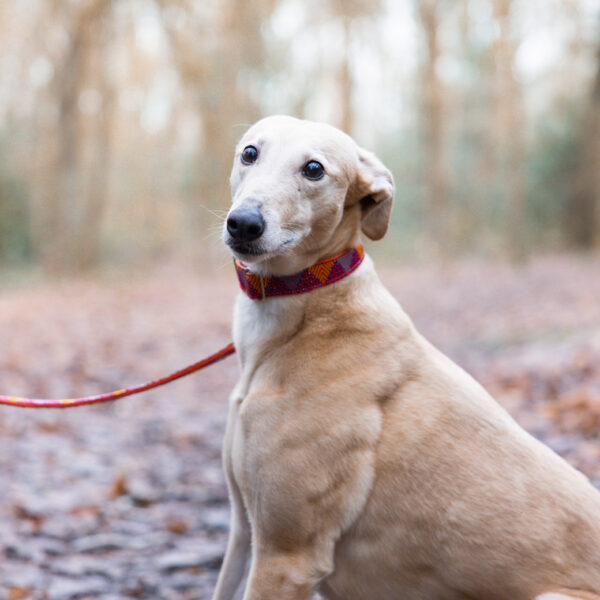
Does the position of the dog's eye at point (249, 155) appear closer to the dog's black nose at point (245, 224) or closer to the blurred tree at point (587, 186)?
the dog's black nose at point (245, 224)

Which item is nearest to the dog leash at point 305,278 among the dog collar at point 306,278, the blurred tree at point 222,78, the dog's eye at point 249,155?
the dog collar at point 306,278

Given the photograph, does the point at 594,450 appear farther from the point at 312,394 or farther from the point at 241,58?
the point at 241,58

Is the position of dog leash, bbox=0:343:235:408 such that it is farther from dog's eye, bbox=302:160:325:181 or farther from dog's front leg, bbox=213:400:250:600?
dog's eye, bbox=302:160:325:181

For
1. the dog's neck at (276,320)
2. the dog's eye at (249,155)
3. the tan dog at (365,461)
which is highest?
the dog's eye at (249,155)

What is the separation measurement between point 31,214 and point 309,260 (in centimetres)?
2593

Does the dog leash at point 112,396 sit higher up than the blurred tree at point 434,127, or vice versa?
the blurred tree at point 434,127

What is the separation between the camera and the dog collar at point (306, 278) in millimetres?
2584

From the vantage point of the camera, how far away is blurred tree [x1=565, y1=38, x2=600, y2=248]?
78.1ft

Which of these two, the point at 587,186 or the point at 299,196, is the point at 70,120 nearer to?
the point at 299,196

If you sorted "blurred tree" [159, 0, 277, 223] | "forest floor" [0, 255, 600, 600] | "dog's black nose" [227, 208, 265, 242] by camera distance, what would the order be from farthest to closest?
"blurred tree" [159, 0, 277, 223]
"forest floor" [0, 255, 600, 600]
"dog's black nose" [227, 208, 265, 242]

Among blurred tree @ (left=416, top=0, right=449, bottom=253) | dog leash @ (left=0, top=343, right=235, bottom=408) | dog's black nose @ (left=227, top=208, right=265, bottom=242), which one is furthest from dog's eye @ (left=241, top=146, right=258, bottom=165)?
blurred tree @ (left=416, top=0, right=449, bottom=253)

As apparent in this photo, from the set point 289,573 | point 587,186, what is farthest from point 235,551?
point 587,186

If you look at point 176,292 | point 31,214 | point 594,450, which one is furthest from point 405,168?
point 594,450

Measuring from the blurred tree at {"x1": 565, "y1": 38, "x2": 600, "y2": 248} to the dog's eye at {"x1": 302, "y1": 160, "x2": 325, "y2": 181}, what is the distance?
2386cm
